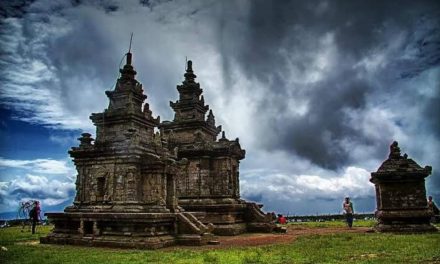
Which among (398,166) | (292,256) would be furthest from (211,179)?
(292,256)

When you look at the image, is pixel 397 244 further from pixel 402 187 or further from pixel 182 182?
pixel 182 182

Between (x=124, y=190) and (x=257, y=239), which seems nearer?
(x=124, y=190)

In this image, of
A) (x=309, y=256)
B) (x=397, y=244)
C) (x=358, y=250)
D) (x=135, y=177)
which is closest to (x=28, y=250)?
(x=135, y=177)

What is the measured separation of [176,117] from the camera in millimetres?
33250

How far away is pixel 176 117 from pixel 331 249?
67.4 ft

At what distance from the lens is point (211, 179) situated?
29734mm

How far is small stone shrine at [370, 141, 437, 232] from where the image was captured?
2289cm

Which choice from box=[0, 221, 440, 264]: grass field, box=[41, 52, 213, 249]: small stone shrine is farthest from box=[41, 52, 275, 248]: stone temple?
box=[0, 221, 440, 264]: grass field

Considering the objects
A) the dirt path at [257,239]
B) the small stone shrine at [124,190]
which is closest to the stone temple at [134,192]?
the small stone shrine at [124,190]

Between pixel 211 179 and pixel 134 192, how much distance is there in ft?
30.3

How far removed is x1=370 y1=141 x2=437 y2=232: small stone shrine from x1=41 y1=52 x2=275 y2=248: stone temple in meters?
9.25

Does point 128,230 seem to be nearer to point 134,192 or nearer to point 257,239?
point 134,192

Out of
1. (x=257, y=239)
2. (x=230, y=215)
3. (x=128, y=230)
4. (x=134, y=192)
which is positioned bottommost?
(x=257, y=239)

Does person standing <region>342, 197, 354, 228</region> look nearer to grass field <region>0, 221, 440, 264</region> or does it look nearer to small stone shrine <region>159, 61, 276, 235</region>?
small stone shrine <region>159, 61, 276, 235</region>
